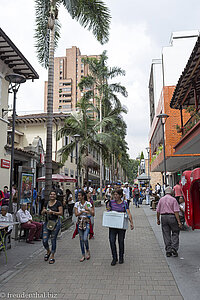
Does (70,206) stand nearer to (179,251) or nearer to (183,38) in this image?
(179,251)

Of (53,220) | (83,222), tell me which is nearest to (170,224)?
(83,222)

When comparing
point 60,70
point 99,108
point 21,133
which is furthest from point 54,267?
point 60,70

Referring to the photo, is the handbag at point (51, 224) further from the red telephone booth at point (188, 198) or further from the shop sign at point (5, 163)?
the shop sign at point (5, 163)

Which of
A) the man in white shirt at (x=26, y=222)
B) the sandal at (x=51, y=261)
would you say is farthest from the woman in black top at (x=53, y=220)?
the man in white shirt at (x=26, y=222)

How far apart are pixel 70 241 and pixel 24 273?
10.8 ft

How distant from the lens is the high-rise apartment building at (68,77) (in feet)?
317

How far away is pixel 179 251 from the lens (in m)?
6.72

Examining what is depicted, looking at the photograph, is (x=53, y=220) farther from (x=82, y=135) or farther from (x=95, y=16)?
(x=82, y=135)

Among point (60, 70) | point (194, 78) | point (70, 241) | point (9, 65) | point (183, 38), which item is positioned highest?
point (60, 70)

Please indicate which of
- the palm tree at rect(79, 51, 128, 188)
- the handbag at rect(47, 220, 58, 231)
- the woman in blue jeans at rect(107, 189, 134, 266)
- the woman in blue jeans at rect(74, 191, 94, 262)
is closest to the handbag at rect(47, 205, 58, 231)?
the handbag at rect(47, 220, 58, 231)

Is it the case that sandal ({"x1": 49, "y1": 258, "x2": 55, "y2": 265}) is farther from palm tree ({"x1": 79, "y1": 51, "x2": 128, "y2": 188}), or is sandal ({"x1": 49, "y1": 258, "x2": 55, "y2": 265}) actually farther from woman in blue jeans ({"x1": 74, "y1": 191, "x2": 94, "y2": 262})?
palm tree ({"x1": 79, "y1": 51, "x2": 128, "y2": 188})

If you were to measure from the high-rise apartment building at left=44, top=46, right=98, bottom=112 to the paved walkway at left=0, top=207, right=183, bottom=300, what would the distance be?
9176cm

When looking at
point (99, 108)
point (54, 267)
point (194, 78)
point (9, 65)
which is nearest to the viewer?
point (54, 267)

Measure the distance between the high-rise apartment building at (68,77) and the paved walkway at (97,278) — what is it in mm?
91759
